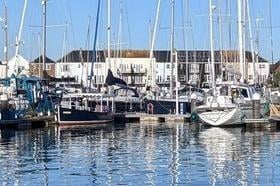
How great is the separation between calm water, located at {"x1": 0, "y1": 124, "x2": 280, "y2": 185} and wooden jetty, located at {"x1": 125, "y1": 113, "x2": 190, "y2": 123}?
1352 centimetres

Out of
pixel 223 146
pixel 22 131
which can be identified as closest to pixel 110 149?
pixel 223 146

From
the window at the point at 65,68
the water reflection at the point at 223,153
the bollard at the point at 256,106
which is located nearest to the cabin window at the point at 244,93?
the bollard at the point at 256,106

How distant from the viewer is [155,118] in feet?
233

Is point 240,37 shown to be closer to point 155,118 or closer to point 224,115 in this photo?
point 224,115

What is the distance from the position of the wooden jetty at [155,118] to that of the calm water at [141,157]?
13.5 metres

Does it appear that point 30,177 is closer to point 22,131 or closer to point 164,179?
point 164,179

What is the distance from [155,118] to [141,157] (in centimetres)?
3600

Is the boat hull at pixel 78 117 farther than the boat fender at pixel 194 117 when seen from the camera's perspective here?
No

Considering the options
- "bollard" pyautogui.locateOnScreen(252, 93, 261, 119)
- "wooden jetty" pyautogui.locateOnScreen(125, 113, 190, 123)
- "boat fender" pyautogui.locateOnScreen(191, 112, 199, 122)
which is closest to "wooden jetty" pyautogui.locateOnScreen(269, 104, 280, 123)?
"bollard" pyautogui.locateOnScreen(252, 93, 261, 119)

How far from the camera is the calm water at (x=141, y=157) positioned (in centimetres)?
2709

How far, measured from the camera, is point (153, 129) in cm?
5903

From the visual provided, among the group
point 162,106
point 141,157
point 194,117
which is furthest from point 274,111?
point 141,157

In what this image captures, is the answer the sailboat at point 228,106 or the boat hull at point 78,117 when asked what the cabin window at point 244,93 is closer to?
the sailboat at point 228,106

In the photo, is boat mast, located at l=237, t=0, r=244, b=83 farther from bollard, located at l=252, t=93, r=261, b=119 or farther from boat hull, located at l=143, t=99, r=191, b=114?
boat hull, located at l=143, t=99, r=191, b=114
